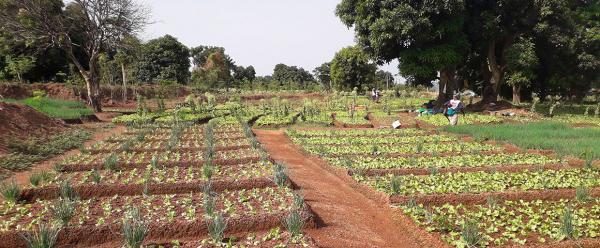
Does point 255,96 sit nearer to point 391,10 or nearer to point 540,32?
point 391,10

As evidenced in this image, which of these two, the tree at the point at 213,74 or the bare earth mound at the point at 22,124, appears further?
the tree at the point at 213,74

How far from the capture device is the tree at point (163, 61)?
188 ft

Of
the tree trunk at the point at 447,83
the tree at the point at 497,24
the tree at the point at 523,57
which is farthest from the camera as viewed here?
the tree trunk at the point at 447,83

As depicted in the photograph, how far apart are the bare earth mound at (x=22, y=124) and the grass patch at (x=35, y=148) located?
0.37 metres

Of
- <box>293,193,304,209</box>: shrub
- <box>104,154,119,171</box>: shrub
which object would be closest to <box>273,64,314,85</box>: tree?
A: <box>104,154,119,171</box>: shrub

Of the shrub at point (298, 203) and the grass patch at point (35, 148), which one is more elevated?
the shrub at point (298, 203)

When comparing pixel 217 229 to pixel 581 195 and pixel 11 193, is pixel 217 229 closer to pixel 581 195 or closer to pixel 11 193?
pixel 11 193

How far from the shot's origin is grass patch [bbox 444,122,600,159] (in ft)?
40.3

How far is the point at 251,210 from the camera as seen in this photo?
7.02 m

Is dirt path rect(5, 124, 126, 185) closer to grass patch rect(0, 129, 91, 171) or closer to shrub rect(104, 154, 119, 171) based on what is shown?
grass patch rect(0, 129, 91, 171)

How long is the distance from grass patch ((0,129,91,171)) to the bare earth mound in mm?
372

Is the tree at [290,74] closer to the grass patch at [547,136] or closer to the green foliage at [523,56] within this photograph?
the green foliage at [523,56]

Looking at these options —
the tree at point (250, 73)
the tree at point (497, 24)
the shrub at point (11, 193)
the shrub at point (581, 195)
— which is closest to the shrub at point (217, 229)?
the shrub at point (11, 193)

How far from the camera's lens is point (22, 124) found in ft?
51.2
